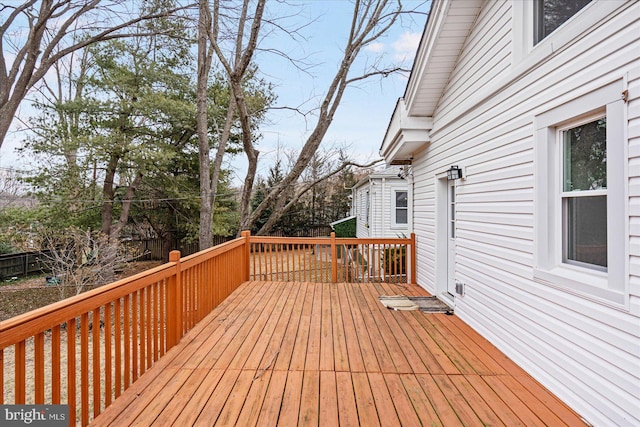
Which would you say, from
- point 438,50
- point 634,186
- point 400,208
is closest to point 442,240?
point 438,50

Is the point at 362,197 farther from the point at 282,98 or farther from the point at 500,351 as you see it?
the point at 500,351

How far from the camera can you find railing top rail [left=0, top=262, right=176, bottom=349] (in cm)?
150

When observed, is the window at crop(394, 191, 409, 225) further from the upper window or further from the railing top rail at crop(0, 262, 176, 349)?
the railing top rail at crop(0, 262, 176, 349)

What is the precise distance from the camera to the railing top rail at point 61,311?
150 cm

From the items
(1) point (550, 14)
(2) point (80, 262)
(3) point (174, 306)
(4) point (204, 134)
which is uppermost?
(4) point (204, 134)

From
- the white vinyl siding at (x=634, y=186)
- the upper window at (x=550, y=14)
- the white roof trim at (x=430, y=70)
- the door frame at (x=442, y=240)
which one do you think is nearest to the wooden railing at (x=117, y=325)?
the white vinyl siding at (x=634, y=186)

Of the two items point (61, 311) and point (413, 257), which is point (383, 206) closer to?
point (413, 257)

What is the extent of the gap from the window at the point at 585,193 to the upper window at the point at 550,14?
0.88 metres

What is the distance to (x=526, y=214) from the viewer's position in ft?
8.62

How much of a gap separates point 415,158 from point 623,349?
4.82m

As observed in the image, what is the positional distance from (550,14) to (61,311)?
4109mm

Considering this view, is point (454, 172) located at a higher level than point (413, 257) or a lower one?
higher

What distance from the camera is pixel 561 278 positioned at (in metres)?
2.19

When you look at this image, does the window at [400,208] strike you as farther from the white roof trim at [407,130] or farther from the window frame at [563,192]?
the window frame at [563,192]
